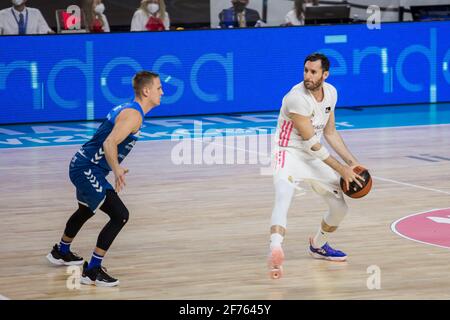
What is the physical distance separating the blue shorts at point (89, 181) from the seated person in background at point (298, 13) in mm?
11243

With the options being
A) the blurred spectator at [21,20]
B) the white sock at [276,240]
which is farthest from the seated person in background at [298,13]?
the white sock at [276,240]

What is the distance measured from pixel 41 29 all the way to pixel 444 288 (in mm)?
11498

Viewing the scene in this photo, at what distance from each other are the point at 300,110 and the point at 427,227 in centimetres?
237

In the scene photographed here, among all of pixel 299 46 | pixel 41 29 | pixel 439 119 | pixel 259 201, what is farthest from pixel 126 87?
pixel 259 201

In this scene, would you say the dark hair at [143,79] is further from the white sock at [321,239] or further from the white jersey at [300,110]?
the white sock at [321,239]

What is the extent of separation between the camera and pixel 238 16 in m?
19.5

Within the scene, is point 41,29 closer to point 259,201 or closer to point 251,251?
point 259,201

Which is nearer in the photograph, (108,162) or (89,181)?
(108,162)

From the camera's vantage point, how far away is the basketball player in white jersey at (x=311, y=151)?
29.3 ft

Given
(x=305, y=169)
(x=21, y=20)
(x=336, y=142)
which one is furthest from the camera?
(x=21, y=20)

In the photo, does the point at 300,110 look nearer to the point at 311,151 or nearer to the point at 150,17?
the point at 311,151

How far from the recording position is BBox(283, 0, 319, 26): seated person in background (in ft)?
64.5

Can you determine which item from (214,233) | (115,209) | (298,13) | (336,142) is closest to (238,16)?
(298,13)

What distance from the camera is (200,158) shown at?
15148 mm
